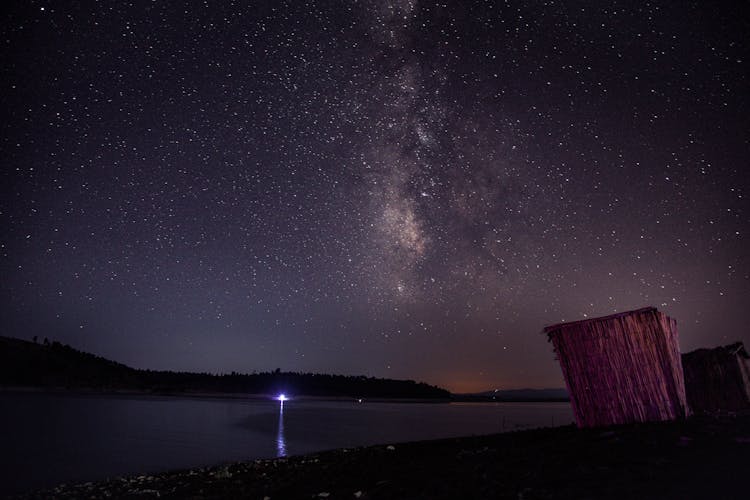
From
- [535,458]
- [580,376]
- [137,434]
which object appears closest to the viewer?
[535,458]

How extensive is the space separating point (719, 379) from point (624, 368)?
3866 mm

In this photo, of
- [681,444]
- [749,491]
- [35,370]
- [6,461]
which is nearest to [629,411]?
[681,444]

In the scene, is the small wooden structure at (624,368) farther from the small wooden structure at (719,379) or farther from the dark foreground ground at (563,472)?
the small wooden structure at (719,379)

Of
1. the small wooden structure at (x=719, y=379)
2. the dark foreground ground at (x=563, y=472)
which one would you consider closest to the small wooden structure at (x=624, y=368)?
the dark foreground ground at (x=563, y=472)

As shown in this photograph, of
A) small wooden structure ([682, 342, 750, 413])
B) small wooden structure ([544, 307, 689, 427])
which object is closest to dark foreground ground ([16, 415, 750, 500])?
small wooden structure ([544, 307, 689, 427])

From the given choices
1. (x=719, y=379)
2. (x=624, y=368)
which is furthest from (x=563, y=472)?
(x=719, y=379)

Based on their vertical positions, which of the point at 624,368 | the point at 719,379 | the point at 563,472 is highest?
the point at 624,368

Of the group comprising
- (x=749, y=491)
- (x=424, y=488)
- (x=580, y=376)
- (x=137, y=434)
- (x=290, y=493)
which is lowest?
(x=137, y=434)

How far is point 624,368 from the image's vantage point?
43.1 ft

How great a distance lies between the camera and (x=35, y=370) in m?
192

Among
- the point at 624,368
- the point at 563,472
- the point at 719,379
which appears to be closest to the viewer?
the point at 563,472

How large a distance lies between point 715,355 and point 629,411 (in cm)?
390

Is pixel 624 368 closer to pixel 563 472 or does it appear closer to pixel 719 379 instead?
pixel 719 379

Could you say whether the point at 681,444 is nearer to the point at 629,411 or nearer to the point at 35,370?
the point at 629,411
